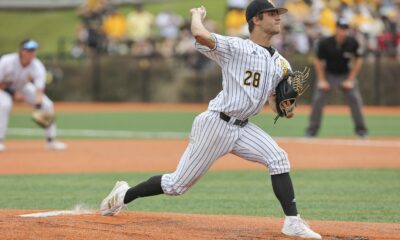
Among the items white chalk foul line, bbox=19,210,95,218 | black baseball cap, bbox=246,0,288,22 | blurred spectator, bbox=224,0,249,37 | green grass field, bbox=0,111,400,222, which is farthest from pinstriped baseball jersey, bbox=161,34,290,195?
blurred spectator, bbox=224,0,249,37

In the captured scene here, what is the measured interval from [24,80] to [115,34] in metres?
14.0

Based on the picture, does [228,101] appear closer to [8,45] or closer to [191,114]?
[191,114]

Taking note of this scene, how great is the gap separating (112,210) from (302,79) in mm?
1998

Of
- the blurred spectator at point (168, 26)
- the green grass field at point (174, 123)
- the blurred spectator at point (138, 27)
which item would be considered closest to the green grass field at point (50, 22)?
the blurred spectator at point (168, 26)

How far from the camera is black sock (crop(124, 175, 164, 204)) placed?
7320 mm

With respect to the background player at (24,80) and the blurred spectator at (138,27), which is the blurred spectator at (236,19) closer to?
the blurred spectator at (138,27)

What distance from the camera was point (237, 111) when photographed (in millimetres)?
6914

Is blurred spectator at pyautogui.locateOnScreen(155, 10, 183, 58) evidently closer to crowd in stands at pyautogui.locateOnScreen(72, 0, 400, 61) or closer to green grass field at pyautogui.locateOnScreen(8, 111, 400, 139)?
crowd in stands at pyautogui.locateOnScreen(72, 0, 400, 61)

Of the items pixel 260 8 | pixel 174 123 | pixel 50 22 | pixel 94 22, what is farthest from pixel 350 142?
pixel 50 22

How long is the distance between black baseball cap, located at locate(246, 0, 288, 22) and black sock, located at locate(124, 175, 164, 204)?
155 cm

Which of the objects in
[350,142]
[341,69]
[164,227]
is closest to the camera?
[164,227]

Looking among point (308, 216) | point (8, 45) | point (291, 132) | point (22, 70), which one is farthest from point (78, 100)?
point (308, 216)

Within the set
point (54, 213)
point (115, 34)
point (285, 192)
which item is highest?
point (285, 192)

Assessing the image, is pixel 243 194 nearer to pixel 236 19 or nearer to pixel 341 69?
pixel 341 69
